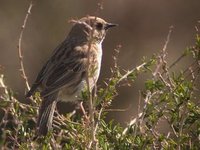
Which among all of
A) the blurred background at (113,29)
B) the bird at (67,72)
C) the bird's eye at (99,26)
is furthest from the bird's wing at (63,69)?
the blurred background at (113,29)

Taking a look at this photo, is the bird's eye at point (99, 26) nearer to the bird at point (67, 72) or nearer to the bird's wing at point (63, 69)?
the bird at point (67, 72)

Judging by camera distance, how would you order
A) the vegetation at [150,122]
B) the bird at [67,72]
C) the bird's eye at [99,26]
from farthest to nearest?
the bird's eye at [99,26], the bird at [67,72], the vegetation at [150,122]

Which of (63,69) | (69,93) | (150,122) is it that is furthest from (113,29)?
(150,122)

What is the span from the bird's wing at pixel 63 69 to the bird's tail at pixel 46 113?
0.40 feet

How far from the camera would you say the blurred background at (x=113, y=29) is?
15.6 metres

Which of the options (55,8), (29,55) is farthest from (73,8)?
(29,55)

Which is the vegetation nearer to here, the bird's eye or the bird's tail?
the bird's tail

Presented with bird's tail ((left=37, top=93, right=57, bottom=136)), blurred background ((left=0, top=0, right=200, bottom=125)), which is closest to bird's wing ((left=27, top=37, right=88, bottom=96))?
bird's tail ((left=37, top=93, right=57, bottom=136))

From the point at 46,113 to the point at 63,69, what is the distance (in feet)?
4.17

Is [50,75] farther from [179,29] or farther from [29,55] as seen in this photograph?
[179,29]

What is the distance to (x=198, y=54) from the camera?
5.36 m

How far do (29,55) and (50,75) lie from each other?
7964 mm

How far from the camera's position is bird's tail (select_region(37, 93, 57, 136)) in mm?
6302

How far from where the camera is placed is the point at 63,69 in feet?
26.6
